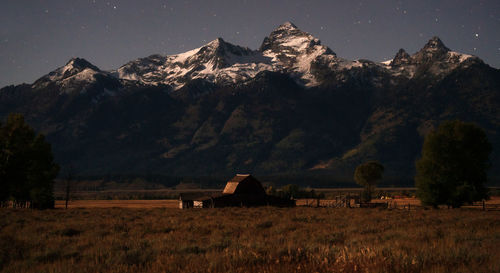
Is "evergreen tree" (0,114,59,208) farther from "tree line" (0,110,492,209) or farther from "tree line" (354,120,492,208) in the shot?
"tree line" (354,120,492,208)

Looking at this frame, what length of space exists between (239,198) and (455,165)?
3645 cm

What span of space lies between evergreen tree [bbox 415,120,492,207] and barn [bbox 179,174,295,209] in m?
26.9

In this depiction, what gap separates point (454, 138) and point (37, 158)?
2202 inches

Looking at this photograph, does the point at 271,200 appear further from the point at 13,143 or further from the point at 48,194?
the point at 13,143

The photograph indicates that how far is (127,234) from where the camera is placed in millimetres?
23484

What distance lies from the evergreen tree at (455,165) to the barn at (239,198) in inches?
1057

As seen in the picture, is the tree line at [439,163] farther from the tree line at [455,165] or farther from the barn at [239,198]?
the barn at [239,198]

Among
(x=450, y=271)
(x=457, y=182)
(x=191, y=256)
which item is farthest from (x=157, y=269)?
(x=457, y=182)

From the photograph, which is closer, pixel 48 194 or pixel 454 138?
pixel 454 138

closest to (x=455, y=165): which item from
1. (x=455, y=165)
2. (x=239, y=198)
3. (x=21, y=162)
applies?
(x=455, y=165)

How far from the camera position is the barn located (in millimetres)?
74938

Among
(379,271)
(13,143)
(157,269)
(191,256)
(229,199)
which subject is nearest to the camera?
(379,271)

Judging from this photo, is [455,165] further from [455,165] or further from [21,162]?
[21,162]

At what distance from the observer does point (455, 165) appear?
5609 centimetres
